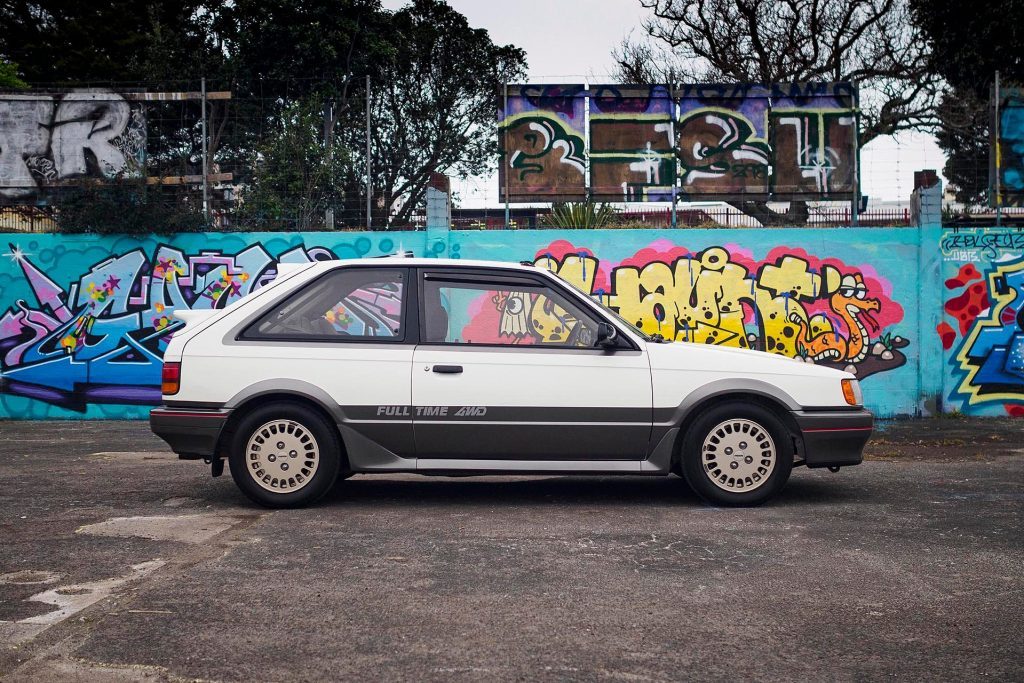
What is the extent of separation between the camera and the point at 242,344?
673 cm

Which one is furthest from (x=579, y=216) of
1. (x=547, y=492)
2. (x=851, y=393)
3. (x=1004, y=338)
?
(x=851, y=393)

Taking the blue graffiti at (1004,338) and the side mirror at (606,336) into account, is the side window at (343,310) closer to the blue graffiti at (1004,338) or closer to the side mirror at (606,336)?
the side mirror at (606,336)

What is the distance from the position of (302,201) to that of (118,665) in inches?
431

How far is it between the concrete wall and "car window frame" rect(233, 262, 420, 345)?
647 cm

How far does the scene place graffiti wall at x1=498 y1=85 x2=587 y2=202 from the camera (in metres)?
14.9

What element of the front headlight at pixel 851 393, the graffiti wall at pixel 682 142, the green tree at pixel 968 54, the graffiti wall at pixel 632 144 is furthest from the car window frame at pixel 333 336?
the green tree at pixel 968 54

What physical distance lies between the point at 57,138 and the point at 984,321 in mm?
13799

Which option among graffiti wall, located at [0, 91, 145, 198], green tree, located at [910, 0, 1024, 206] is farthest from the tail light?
green tree, located at [910, 0, 1024, 206]

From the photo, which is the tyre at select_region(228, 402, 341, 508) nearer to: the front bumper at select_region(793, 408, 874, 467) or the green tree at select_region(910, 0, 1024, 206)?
the front bumper at select_region(793, 408, 874, 467)

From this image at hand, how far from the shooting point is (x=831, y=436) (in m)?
6.76

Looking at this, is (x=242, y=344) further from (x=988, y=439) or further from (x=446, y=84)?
(x=446, y=84)

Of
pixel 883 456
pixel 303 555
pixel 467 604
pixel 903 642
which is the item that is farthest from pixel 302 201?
pixel 903 642

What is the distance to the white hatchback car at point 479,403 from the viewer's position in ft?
21.8

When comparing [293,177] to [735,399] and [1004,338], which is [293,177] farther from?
[1004,338]
